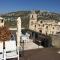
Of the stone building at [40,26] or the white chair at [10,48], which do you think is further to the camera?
the stone building at [40,26]

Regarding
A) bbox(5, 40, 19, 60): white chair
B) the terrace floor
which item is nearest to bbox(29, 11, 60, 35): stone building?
the terrace floor

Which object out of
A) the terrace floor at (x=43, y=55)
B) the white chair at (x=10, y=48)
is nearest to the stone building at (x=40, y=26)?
the terrace floor at (x=43, y=55)

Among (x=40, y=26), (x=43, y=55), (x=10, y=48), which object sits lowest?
(x=43, y=55)

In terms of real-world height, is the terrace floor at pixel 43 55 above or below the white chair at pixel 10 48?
below

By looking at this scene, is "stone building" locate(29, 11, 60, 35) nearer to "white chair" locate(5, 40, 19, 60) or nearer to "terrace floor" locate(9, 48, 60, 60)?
"terrace floor" locate(9, 48, 60, 60)

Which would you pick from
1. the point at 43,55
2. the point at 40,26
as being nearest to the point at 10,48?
the point at 43,55

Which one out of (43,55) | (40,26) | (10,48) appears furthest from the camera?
(40,26)

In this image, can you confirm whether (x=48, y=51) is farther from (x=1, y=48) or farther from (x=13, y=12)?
(x=13, y=12)

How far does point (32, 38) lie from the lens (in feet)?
26.9

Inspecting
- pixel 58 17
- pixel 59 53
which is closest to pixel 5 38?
pixel 59 53

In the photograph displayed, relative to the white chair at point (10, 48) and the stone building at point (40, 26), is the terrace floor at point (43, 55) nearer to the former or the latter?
the white chair at point (10, 48)

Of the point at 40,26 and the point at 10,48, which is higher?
the point at 40,26

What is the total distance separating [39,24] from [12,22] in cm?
191

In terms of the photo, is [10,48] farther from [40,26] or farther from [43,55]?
[40,26]
